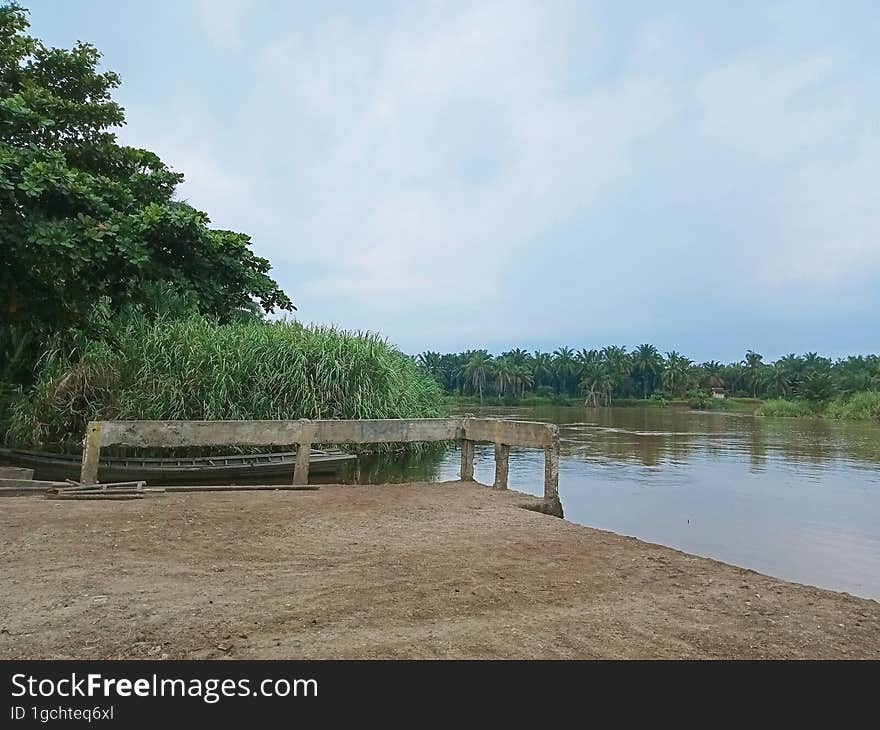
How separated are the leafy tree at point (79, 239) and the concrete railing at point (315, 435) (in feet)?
5.59

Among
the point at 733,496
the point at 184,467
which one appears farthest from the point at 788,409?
the point at 184,467

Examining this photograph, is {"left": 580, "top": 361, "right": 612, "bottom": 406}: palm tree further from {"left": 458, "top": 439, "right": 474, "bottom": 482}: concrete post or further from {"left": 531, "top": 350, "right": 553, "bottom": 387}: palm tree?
{"left": 458, "top": 439, "right": 474, "bottom": 482}: concrete post

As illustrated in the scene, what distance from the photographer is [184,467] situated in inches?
457

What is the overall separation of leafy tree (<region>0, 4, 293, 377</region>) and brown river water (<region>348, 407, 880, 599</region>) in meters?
5.90

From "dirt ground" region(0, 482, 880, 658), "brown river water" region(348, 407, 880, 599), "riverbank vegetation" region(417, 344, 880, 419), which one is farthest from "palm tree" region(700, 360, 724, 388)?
"dirt ground" region(0, 482, 880, 658)

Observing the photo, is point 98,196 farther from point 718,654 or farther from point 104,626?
point 718,654

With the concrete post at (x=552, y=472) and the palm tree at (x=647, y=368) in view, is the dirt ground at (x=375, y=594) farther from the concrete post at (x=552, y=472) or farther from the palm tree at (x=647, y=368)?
the palm tree at (x=647, y=368)

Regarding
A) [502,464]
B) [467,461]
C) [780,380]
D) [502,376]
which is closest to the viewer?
[502,464]

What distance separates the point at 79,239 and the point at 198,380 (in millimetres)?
6785

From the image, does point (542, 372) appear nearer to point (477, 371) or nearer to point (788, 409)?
point (477, 371)

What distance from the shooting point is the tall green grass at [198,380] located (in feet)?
44.8

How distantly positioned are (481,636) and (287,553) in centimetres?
229

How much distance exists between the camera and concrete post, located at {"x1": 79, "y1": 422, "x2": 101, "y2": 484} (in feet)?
26.2

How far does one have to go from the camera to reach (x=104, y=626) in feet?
11.4
